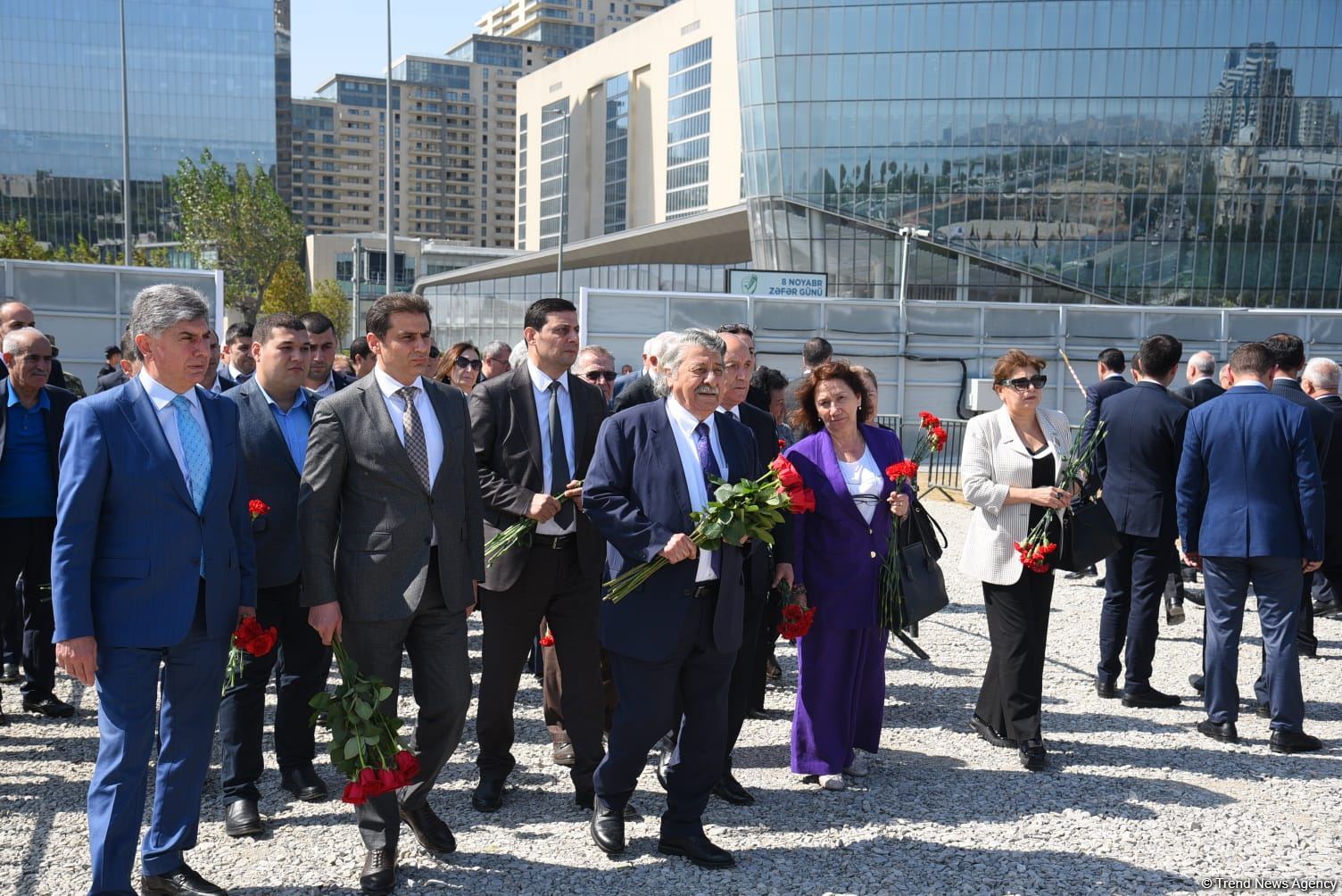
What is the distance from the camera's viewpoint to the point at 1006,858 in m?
4.45

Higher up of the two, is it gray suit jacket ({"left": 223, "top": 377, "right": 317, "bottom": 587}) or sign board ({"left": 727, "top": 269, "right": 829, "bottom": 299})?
sign board ({"left": 727, "top": 269, "right": 829, "bottom": 299})

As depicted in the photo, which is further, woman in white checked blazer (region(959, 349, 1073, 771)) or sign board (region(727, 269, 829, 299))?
sign board (region(727, 269, 829, 299))

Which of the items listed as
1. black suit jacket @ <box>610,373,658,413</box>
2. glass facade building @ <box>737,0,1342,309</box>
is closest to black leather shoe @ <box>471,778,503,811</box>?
black suit jacket @ <box>610,373,658,413</box>

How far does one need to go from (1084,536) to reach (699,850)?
2693 mm

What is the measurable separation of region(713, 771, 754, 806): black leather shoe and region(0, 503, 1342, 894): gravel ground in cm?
6

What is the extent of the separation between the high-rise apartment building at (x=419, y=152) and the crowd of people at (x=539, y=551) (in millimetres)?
179586

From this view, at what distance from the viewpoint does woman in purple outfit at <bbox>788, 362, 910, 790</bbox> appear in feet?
17.1

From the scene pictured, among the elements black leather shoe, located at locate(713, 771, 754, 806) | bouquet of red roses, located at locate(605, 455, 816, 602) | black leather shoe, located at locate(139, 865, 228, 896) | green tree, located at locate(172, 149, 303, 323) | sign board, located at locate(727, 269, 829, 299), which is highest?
green tree, located at locate(172, 149, 303, 323)

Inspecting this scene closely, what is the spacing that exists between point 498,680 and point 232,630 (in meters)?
1.31

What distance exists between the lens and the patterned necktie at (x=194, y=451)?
3873 millimetres

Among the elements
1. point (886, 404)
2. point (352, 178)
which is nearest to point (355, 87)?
point (352, 178)

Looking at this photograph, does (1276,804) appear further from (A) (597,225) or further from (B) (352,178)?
(B) (352,178)

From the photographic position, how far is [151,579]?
3695 mm

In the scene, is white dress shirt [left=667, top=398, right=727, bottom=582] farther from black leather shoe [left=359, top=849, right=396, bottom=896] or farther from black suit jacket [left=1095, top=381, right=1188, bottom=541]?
black suit jacket [left=1095, top=381, right=1188, bottom=541]
